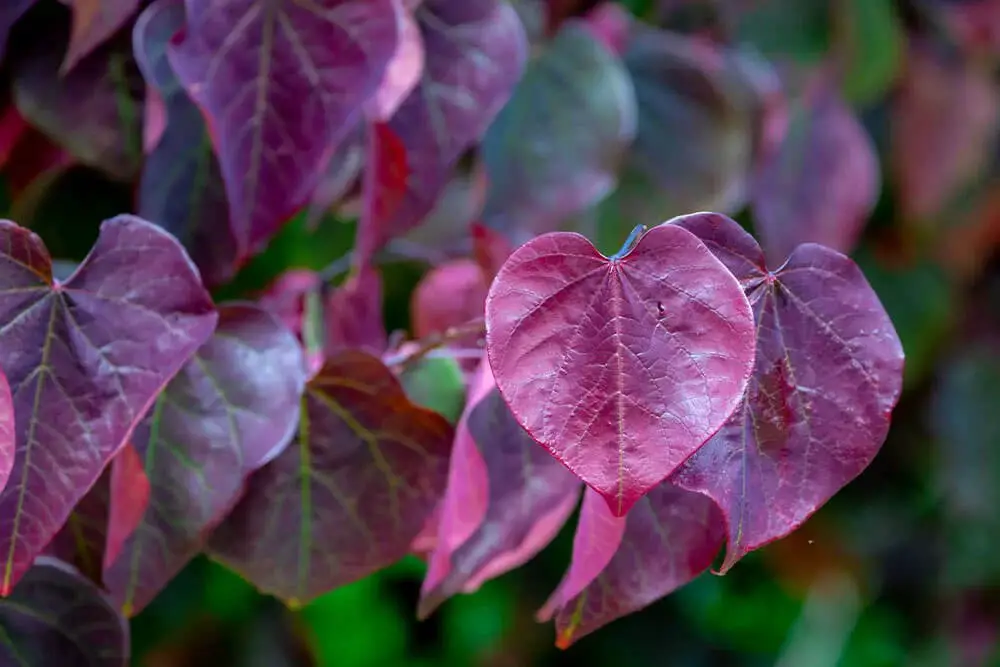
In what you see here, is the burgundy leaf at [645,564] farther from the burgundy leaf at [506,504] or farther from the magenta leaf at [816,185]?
the magenta leaf at [816,185]

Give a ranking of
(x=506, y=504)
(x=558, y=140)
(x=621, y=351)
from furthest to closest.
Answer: (x=558, y=140), (x=506, y=504), (x=621, y=351)

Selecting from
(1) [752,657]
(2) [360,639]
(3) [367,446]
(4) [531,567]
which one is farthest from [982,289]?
(3) [367,446]

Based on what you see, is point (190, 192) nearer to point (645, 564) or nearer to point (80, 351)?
point (80, 351)

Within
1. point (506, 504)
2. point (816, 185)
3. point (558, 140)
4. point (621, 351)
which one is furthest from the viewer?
point (816, 185)

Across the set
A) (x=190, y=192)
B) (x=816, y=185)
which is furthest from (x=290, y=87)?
(x=816, y=185)

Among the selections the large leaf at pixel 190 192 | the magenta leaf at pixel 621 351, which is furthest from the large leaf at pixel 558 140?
the magenta leaf at pixel 621 351

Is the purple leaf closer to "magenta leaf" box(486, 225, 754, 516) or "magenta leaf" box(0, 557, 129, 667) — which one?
"magenta leaf" box(0, 557, 129, 667)

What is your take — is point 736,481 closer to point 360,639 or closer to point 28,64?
point 28,64
